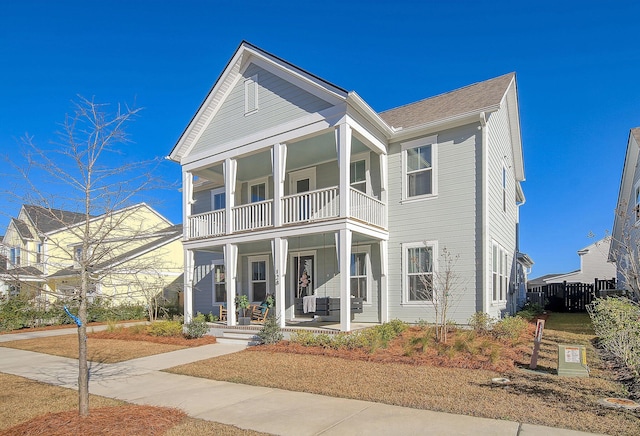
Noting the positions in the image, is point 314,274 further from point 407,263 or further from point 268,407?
point 268,407

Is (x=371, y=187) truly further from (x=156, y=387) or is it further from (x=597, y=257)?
(x=597, y=257)

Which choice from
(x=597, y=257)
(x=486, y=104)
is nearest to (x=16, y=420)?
(x=486, y=104)

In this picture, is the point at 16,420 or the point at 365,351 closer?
the point at 16,420

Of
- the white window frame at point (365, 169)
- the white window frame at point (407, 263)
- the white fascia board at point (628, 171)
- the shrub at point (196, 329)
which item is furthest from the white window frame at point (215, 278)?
the white fascia board at point (628, 171)

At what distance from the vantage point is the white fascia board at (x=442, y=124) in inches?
464

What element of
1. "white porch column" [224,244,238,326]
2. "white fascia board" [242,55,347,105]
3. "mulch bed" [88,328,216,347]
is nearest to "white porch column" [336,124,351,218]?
"white fascia board" [242,55,347,105]

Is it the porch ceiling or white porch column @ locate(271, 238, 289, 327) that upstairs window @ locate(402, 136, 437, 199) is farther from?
white porch column @ locate(271, 238, 289, 327)

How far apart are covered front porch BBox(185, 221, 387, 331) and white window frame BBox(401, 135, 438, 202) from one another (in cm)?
160

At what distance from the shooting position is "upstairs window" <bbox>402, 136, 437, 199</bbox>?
12859 mm

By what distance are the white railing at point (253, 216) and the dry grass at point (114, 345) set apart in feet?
12.4

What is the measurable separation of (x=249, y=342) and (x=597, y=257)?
133 ft

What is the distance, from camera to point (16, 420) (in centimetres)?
574

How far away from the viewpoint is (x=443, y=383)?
22.7 feet

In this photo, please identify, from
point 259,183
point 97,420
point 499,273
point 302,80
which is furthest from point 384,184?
point 97,420
